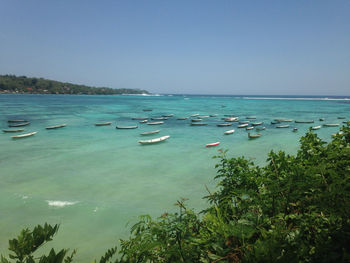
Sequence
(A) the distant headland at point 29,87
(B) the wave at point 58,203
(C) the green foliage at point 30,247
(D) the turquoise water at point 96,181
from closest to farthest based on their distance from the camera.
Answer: (C) the green foliage at point 30,247 → (D) the turquoise water at point 96,181 → (B) the wave at point 58,203 → (A) the distant headland at point 29,87

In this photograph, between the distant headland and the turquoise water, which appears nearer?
the turquoise water

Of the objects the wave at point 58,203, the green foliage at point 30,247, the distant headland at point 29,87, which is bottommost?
the wave at point 58,203

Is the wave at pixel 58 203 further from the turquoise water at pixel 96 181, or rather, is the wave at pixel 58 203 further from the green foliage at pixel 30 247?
the green foliage at pixel 30 247

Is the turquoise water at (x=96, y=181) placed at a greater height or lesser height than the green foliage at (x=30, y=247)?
lesser

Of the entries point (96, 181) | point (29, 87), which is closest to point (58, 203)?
point (96, 181)

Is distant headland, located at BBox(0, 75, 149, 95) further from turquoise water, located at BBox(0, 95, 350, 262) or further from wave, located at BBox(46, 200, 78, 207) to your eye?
wave, located at BBox(46, 200, 78, 207)

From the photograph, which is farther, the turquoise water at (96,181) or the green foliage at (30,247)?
the turquoise water at (96,181)

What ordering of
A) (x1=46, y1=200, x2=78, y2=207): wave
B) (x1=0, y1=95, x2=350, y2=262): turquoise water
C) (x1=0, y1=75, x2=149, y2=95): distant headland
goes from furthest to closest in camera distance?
(x1=0, y1=75, x2=149, y2=95): distant headland < (x1=46, y1=200, x2=78, y2=207): wave < (x1=0, y1=95, x2=350, y2=262): turquoise water

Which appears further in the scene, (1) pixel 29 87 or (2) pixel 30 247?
(1) pixel 29 87

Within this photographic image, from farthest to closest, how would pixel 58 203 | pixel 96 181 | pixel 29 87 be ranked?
pixel 29 87 → pixel 96 181 → pixel 58 203

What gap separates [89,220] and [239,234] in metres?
6.93

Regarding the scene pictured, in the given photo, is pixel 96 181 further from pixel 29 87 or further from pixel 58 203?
pixel 29 87

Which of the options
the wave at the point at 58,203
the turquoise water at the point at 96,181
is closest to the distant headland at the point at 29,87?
the turquoise water at the point at 96,181

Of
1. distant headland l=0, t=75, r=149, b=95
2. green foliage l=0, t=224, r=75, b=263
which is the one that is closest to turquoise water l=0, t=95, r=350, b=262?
green foliage l=0, t=224, r=75, b=263
